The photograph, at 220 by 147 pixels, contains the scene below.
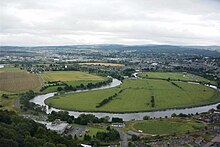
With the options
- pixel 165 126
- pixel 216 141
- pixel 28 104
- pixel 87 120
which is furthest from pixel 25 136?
pixel 28 104

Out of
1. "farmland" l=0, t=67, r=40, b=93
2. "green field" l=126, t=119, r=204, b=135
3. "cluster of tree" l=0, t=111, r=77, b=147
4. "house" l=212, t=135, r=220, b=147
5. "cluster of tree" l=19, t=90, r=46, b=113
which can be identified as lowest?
"green field" l=126, t=119, r=204, b=135

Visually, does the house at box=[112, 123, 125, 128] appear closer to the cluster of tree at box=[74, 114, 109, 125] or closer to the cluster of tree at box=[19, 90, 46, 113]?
the cluster of tree at box=[74, 114, 109, 125]

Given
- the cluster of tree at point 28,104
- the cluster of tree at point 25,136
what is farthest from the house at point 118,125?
the cluster of tree at point 25,136

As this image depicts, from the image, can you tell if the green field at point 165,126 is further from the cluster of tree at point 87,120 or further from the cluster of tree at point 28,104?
the cluster of tree at point 28,104

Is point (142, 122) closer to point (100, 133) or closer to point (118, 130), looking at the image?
point (118, 130)

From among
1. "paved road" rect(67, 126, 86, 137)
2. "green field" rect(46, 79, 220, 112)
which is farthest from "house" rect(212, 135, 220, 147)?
"green field" rect(46, 79, 220, 112)
